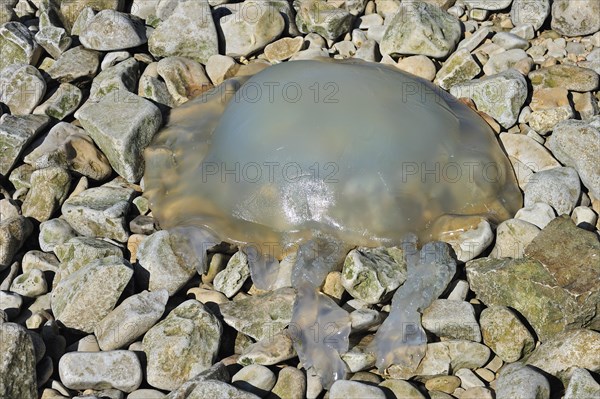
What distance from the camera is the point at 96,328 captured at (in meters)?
4.49

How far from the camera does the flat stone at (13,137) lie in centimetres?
550

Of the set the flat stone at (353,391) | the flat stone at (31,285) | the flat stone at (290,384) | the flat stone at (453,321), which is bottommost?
the flat stone at (31,285)

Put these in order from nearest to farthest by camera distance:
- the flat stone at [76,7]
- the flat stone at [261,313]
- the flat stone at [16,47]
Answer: the flat stone at [261,313] → the flat stone at [16,47] → the flat stone at [76,7]

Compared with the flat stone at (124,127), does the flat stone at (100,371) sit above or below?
below

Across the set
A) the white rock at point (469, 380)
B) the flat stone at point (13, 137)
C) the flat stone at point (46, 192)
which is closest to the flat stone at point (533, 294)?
the white rock at point (469, 380)

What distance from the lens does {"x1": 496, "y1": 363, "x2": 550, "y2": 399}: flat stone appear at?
3.90 m

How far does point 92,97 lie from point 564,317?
350 cm

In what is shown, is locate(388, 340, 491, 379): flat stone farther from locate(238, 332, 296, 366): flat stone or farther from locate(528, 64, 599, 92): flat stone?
locate(528, 64, 599, 92): flat stone

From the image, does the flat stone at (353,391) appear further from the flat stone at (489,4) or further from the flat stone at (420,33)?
the flat stone at (489,4)

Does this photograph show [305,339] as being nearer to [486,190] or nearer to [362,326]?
[362,326]

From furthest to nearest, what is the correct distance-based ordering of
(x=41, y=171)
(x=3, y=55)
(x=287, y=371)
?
(x=3, y=55)
(x=41, y=171)
(x=287, y=371)

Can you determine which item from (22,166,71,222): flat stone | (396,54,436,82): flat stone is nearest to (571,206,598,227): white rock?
(396,54,436,82): flat stone

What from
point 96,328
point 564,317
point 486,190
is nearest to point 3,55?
point 96,328

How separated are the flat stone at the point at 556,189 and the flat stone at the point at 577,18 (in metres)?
1.61
